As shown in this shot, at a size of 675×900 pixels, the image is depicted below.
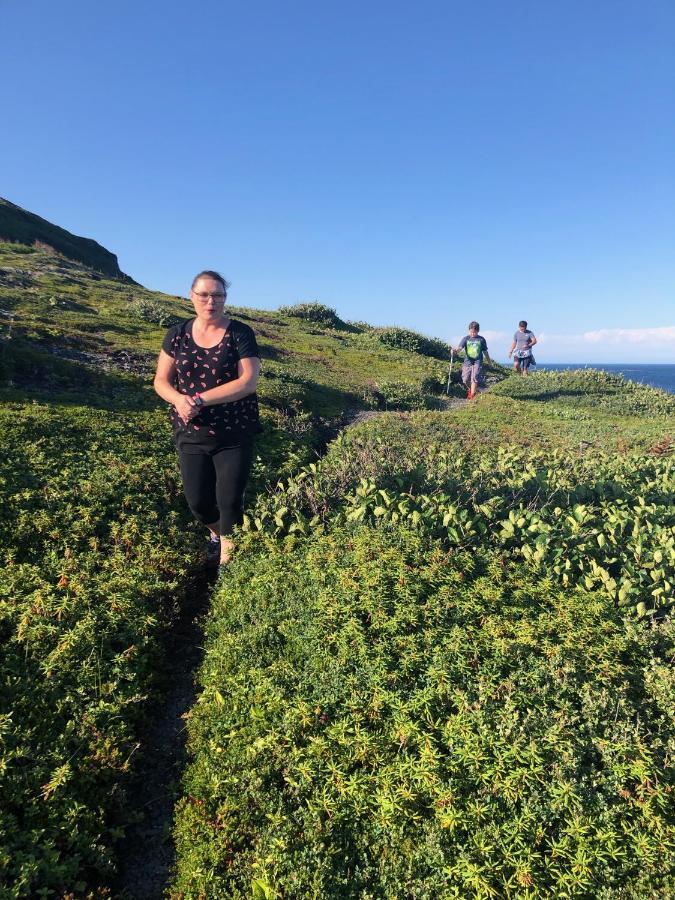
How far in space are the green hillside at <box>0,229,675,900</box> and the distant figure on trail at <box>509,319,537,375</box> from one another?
1667 centimetres

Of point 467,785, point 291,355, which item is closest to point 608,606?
point 467,785

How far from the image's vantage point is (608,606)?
5504mm

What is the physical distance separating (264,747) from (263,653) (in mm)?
1054

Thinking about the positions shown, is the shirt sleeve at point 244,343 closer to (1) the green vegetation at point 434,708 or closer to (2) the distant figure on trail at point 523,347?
(1) the green vegetation at point 434,708

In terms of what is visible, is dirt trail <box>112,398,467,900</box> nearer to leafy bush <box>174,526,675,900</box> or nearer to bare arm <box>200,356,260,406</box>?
leafy bush <box>174,526,675,900</box>

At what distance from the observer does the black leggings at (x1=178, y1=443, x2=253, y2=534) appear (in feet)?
20.8

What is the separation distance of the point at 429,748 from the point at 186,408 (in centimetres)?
431

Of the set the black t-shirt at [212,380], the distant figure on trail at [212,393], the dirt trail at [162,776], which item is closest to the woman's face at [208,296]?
the distant figure on trail at [212,393]

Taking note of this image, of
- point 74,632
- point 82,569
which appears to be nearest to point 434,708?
point 74,632

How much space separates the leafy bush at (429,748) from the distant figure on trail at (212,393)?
1.82 m

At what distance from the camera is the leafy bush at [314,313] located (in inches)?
1656

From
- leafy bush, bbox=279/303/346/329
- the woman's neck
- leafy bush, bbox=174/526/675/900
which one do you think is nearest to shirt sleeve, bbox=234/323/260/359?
the woman's neck

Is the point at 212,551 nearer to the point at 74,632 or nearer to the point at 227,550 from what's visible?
the point at 227,550

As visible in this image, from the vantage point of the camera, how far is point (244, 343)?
5.93m
